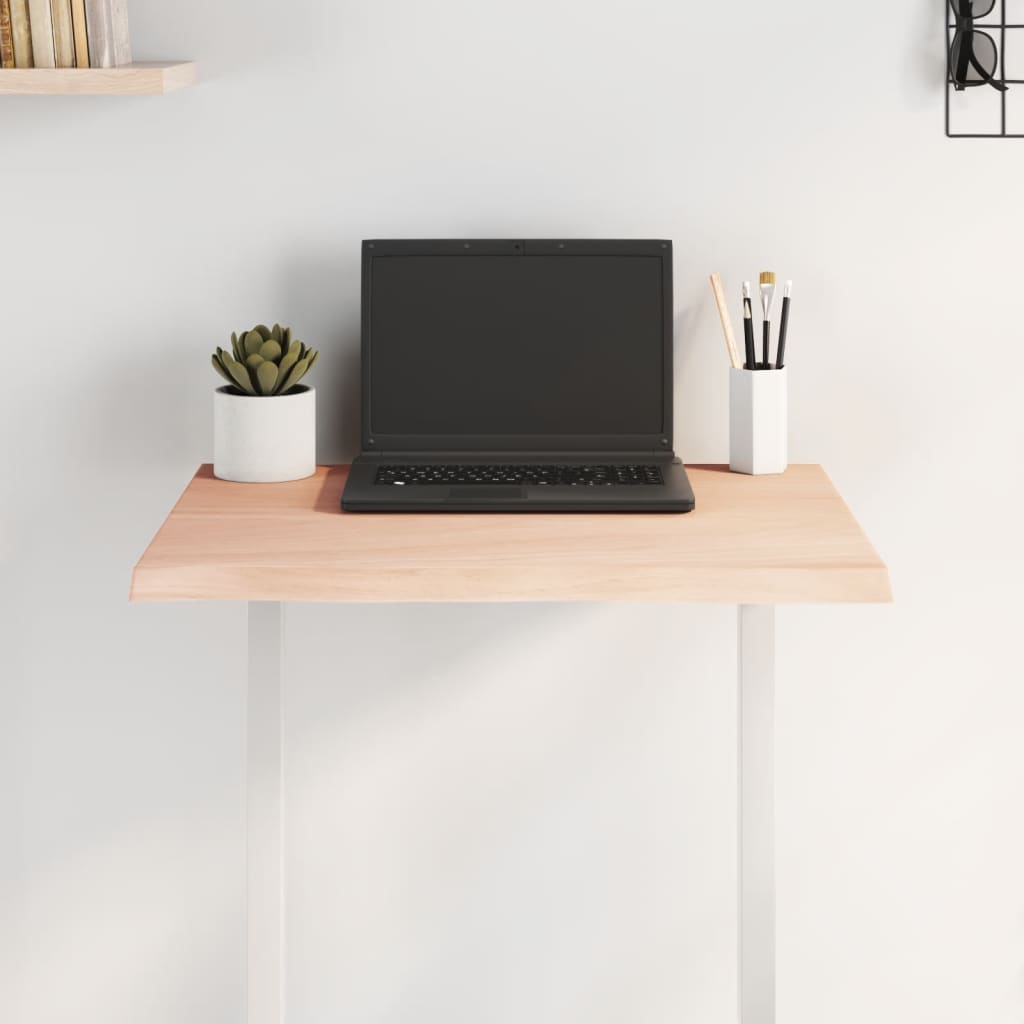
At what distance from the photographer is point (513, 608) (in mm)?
1619

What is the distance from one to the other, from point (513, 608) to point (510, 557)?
0.46m

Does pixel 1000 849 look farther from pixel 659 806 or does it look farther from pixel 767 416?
pixel 767 416

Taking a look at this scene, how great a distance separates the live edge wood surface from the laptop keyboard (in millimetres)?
70

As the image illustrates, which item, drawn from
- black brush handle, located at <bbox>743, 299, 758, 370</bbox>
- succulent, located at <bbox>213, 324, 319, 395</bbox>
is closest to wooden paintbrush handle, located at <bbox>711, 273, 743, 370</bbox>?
black brush handle, located at <bbox>743, 299, 758, 370</bbox>

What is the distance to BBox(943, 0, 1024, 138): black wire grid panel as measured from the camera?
1449 mm

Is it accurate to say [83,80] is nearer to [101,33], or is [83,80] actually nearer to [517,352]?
[101,33]

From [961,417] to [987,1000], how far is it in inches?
29.3

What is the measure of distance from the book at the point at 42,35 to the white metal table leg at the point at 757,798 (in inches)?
35.7

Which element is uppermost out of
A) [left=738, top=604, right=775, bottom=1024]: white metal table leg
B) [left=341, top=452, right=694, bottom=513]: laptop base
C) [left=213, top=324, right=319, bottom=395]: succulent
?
[left=213, top=324, right=319, bottom=395]: succulent

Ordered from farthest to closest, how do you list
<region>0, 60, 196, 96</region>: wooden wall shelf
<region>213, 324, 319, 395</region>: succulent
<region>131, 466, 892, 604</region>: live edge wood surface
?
<region>213, 324, 319, 395</region>: succulent < <region>0, 60, 196, 96</region>: wooden wall shelf < <region>131, 466, 892, 604</region>: live edge wood surface

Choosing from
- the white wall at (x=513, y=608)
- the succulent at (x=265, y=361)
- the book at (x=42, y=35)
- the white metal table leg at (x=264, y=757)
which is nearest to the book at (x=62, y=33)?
the book at (x=42, y=35)

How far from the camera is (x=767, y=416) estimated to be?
4.70ft

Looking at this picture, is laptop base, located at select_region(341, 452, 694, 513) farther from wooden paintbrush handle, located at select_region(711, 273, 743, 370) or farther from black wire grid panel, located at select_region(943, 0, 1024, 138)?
black wire grid panel, located at select_region(943, 0, 1024, 138)

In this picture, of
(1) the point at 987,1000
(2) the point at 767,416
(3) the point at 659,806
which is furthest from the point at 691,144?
(1) the point at 987,1000
